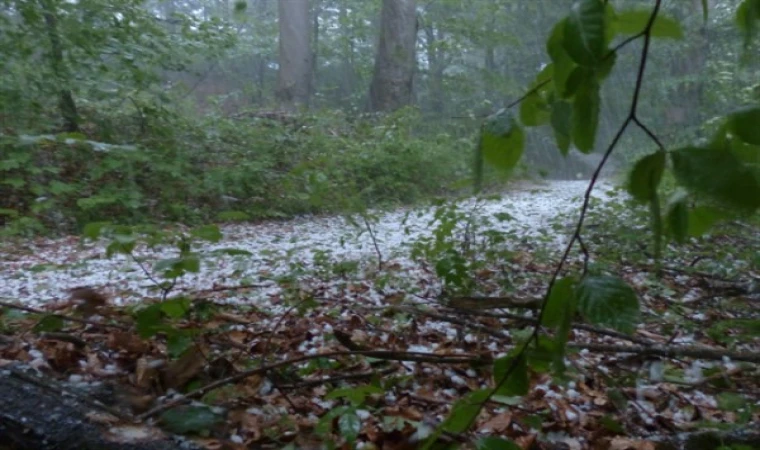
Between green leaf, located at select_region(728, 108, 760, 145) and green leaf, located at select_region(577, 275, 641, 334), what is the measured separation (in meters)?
0.21

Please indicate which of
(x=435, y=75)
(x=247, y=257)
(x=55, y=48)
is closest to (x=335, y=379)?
(x=247, y=257)

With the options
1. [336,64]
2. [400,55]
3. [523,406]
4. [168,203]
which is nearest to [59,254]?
[168,203]

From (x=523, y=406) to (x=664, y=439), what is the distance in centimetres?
32

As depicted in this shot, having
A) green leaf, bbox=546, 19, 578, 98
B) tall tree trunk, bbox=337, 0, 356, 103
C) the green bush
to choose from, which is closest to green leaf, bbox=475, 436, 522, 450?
green leaf, bbox=546, 19, 578, 98

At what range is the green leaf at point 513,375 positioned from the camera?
2.25ft

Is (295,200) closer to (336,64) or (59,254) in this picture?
(59,254)

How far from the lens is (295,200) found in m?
5.28

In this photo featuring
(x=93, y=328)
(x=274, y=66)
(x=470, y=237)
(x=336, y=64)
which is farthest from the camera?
(x=274, y=66)

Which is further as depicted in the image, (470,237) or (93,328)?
(470,237)

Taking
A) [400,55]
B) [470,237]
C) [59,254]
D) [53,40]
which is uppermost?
[400,55]

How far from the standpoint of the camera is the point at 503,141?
730 millimetres

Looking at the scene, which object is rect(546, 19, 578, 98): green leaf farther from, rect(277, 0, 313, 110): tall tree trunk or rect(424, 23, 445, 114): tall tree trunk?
rect(424, 23, 445, 114): tall tree trunk

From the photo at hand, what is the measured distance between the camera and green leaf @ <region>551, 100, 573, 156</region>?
2.35ft

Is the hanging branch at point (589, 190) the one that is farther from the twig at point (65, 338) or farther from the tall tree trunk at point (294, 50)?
the tall tree trunk at point (294, 50)
